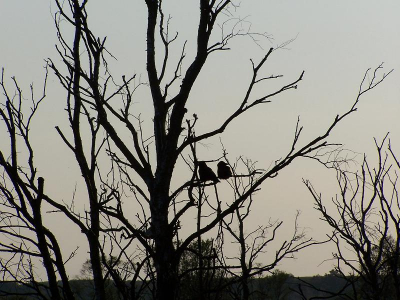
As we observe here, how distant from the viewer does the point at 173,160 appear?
19.5ft

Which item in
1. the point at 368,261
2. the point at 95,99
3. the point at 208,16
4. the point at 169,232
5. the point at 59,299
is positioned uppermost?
the point at 208,16

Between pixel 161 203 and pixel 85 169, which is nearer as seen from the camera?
pixel 161 203

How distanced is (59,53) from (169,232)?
2937 mm

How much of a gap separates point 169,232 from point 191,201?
368 mm

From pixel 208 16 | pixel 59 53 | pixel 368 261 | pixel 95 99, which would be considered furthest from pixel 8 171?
pixel 368 261

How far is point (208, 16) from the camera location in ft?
20.7

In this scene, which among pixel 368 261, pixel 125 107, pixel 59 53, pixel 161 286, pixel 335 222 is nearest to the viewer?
pixel 161 286

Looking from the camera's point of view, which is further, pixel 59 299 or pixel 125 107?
pixel 125 107

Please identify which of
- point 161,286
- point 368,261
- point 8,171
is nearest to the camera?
point 161,286

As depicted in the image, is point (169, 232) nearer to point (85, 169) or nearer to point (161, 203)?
point (161, 203)

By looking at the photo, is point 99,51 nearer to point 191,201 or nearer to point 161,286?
point 191,201

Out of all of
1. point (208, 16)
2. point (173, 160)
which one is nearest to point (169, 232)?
point (173, 160)

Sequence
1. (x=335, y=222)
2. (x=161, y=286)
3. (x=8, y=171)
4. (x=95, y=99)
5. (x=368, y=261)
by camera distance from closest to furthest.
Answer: (x=161, y=286), (x=8, y=171), (x=95, y=99), (x=368, y=261), (x=335, y=222)

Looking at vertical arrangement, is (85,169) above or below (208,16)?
below
